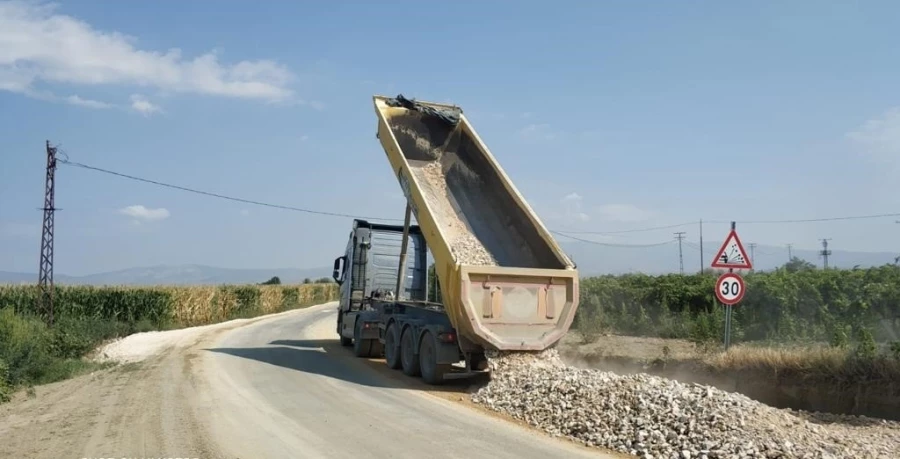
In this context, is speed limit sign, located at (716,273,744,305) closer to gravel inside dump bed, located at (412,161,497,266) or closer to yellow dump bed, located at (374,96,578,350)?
yellow dump bed, located at (374,96,578,350)

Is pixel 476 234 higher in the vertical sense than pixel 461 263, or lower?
higher

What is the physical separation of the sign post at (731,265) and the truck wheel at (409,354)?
214 inches

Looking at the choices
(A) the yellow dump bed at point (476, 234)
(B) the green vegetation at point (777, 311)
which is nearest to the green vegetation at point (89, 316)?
(A) the yellow dump bed at point (476, 234)

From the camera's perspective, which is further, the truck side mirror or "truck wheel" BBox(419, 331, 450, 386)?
the truck side mirror

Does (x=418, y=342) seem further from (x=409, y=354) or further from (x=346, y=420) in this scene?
(x=346, y=420)

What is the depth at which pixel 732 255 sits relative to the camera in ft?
37.1

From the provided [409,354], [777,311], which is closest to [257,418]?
[409,354]

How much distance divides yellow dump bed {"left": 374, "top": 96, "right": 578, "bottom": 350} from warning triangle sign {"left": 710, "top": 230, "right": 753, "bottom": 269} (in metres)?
2.33

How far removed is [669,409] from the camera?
312 inches

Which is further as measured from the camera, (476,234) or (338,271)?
(338,271)

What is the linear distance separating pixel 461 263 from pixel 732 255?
14.2 ft

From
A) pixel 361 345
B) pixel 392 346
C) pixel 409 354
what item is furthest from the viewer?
pixel 361 345

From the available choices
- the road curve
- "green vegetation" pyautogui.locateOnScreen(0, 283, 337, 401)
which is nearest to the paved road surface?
the road curve

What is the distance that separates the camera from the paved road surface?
24.1ft
